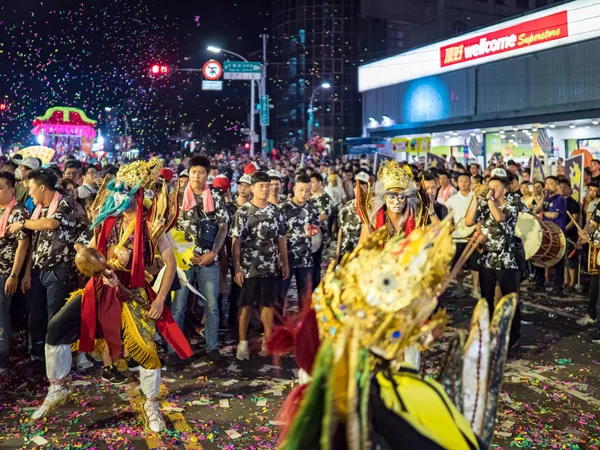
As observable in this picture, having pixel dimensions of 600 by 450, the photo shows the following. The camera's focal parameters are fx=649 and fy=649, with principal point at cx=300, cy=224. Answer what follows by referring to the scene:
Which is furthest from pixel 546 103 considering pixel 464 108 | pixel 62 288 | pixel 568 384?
pixel 62 288

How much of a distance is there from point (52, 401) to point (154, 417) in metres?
0.88

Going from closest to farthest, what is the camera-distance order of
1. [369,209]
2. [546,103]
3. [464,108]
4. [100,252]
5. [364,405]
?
[364,405]
[100,252]
[369,209]
[546,103]
[464,108]

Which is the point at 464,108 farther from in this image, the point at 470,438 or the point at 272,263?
the point at 470,438

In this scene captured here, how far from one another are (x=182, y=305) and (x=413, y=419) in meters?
5.37

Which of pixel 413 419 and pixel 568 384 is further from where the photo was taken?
pixel 568 384

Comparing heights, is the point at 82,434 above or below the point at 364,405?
below

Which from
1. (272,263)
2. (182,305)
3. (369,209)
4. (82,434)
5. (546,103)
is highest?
(546,103)

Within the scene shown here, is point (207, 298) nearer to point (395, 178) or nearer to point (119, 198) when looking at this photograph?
point (119, 198)

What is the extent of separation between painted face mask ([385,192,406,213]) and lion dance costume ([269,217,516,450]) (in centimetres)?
348

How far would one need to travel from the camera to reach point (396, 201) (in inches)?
228

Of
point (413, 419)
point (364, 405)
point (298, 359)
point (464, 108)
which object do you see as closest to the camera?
point (364, 405)

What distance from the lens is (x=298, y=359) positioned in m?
2.36

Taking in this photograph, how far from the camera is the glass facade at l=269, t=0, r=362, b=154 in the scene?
66688 mm

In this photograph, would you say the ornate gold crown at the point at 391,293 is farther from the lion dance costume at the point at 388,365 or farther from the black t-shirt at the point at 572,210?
the black t-shirt at the point at 572,210
